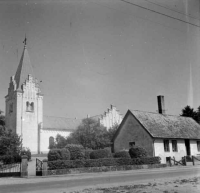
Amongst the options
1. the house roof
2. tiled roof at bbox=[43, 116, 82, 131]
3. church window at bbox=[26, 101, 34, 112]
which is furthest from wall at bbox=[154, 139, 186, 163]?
church window at bbox=[26, 101, 34, 112]

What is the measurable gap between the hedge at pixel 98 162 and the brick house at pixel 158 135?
4.64 meters

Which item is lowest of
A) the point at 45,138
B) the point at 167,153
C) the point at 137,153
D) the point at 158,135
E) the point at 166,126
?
the point at 167,153

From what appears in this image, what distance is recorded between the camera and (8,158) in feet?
96.2

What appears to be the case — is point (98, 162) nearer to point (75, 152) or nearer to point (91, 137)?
point (75, 152)

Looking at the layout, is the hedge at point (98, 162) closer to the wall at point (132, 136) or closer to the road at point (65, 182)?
the road at point (65, 182)

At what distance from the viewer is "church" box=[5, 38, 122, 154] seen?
61.4 metres

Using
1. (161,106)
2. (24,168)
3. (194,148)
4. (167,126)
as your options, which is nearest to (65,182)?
(24,168)

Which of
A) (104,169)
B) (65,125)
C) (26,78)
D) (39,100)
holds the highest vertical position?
(26,78)

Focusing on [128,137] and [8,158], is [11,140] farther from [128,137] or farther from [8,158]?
[128,137]

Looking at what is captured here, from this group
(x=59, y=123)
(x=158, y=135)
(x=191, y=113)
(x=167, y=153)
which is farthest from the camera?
(x=59, y=123)

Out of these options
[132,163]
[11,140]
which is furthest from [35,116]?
[132,163]

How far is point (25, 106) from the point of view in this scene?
63.1 m

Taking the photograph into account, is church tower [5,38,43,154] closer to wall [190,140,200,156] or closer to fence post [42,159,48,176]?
wall [190,140,200,156]

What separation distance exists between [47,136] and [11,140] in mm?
30763
